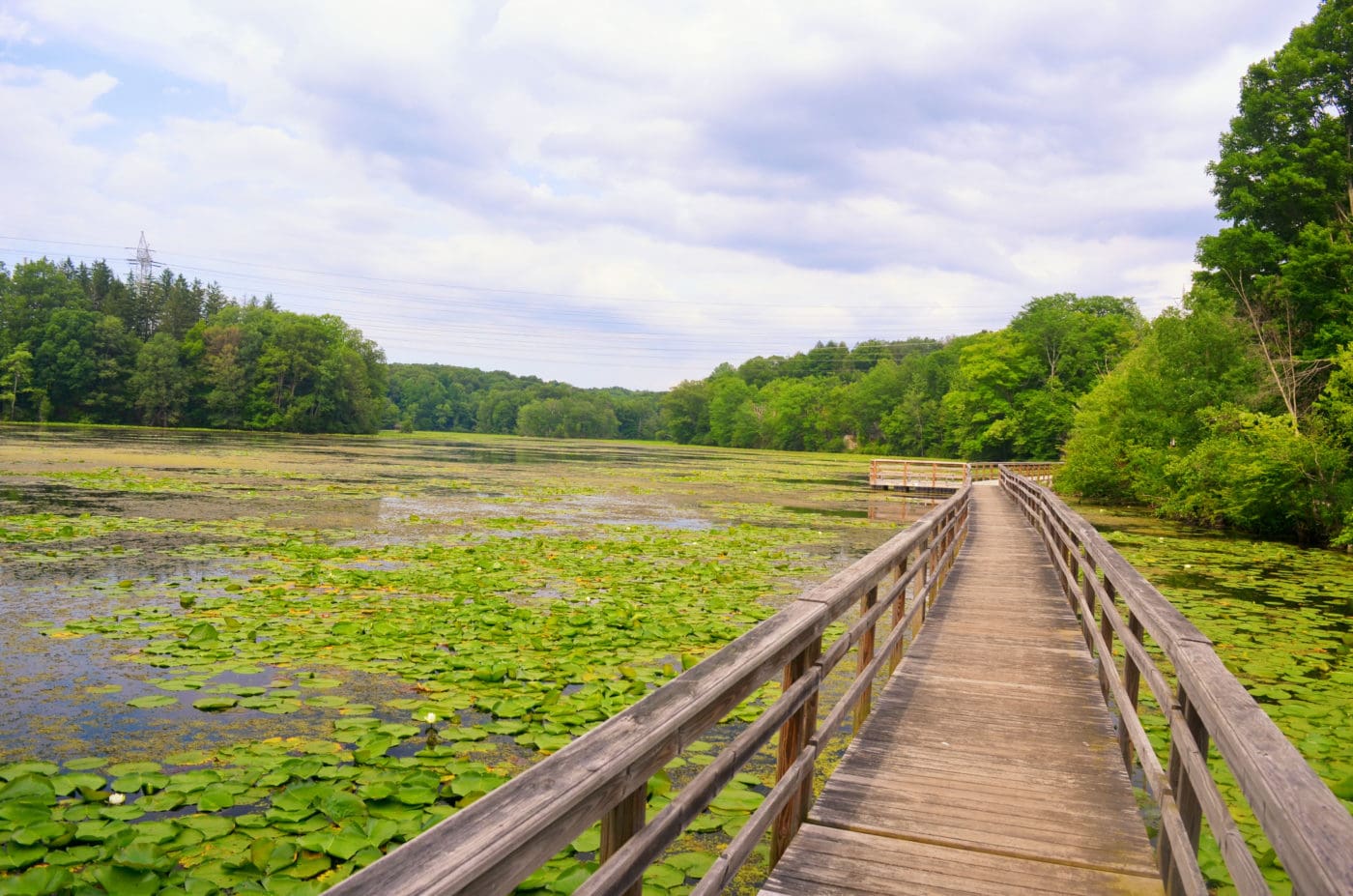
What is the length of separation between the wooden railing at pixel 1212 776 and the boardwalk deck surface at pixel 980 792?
0.31m

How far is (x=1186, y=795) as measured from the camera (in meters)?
2.85

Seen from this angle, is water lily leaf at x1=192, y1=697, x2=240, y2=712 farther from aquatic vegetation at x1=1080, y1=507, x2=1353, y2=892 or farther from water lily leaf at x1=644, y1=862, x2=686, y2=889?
aquatic vegetation at x1=1080, y1=507, x2=1353, y2=892

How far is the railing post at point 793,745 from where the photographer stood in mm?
3299

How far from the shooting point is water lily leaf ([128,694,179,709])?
226 inches

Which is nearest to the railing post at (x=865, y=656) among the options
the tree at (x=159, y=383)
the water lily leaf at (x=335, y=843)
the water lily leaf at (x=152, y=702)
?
the water lily leaf at (x=335, y=843)

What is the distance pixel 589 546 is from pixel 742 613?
539cm

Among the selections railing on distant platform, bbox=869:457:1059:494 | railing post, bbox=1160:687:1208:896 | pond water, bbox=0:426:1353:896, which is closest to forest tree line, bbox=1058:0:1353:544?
pond water, bbox=0:426:1353:896

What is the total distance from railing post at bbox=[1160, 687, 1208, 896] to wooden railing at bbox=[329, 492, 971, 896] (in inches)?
49.9

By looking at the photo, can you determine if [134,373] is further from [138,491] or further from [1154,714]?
[1154,714]

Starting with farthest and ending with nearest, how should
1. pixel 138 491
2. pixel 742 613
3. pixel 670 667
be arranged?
pixel 138 491
pixel 742 613
pixel 670 667

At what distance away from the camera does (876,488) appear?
37938 millimetres

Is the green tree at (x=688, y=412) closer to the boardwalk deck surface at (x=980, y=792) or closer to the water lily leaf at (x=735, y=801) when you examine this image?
the boardwalk deck surface at (x=980, y=792)

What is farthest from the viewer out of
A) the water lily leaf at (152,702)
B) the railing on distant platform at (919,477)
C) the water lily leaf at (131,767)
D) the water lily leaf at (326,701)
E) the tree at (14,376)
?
the tree at (14,376)

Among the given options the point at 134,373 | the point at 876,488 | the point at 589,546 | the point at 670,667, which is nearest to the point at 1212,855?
the point at 670,667
